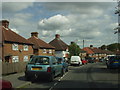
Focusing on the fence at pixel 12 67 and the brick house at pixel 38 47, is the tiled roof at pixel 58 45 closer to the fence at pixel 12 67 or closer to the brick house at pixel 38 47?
the brick house at pixel 38 47

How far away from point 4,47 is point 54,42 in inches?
1537

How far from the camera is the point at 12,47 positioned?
104 feet

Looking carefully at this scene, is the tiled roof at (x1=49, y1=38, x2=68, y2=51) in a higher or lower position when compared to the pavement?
higher

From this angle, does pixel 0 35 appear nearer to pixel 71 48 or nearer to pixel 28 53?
pixel 28 53

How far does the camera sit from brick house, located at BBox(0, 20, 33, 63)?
29666mm

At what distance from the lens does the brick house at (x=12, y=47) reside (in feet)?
97.3

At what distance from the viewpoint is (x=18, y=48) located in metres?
33.7

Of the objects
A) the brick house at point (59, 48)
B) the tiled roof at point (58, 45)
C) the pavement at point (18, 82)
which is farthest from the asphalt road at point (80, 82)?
the tiled roof at point (58, 45)

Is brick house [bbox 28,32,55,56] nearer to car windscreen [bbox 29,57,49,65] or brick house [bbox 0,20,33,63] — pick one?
brick house [bbox 0,20,33,63]

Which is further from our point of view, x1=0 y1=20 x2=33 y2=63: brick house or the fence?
x1=0 y1=20 x2=33 y2=63: brick house

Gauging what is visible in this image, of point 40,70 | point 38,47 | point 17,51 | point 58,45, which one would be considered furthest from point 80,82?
point 58,45

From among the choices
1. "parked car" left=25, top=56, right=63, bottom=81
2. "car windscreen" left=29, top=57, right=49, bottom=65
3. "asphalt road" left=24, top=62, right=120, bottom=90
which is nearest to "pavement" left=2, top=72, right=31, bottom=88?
"asphalt road" left=24, top=62, right=120, bottom=90

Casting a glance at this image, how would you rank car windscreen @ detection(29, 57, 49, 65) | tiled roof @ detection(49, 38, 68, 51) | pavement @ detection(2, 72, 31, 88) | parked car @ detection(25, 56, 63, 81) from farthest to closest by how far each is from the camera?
tiled roof @ detection(49, 38, 68, 51)
car windscreen @ detection(29, 57, 49, 65)
parked car @ detection(25, 56, 63, 81)
pavement @ detection(2, 72, 31, 88)

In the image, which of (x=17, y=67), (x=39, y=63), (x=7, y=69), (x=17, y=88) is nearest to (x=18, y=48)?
(x=17, y=67)
